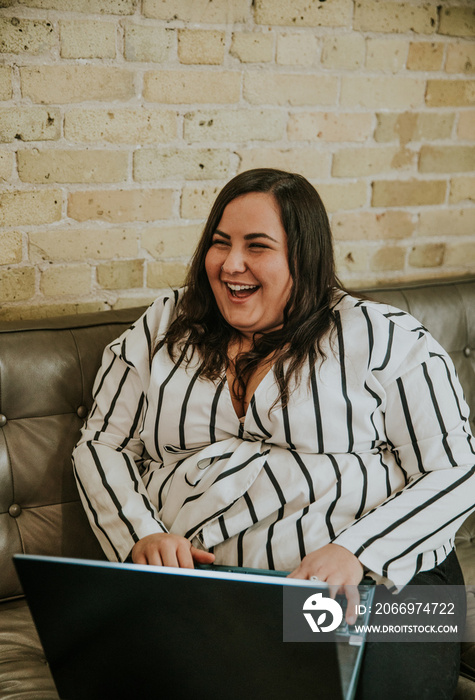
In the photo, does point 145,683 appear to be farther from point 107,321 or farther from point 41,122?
point 41,122

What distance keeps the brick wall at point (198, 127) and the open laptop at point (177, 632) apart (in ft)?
3.23

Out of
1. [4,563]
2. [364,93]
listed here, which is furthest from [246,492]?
[364,93]

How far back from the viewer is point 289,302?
143cm

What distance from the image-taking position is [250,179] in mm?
1410

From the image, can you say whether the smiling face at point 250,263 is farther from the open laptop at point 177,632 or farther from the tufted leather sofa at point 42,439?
the open laptop at point 177,632

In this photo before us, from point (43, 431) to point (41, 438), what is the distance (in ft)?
0.05

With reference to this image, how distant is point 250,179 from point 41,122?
0.54m

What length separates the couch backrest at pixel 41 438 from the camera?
58.4 inches

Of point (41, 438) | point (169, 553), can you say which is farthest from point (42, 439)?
point (169, 553)

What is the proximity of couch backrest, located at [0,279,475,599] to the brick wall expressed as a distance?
0.81 feet

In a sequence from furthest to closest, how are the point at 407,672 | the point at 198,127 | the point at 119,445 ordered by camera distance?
1. the point at 198,127
2. the point at 119,445
3. the point at 407,672

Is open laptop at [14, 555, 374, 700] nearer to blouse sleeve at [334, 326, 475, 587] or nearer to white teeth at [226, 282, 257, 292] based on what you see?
blouse sleeve at [334, 326, 475, 587]

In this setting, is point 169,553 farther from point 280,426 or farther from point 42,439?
point 42,439

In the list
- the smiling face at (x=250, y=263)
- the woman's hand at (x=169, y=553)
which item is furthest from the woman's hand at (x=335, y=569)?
the smiling face at (x=250, y=263)
